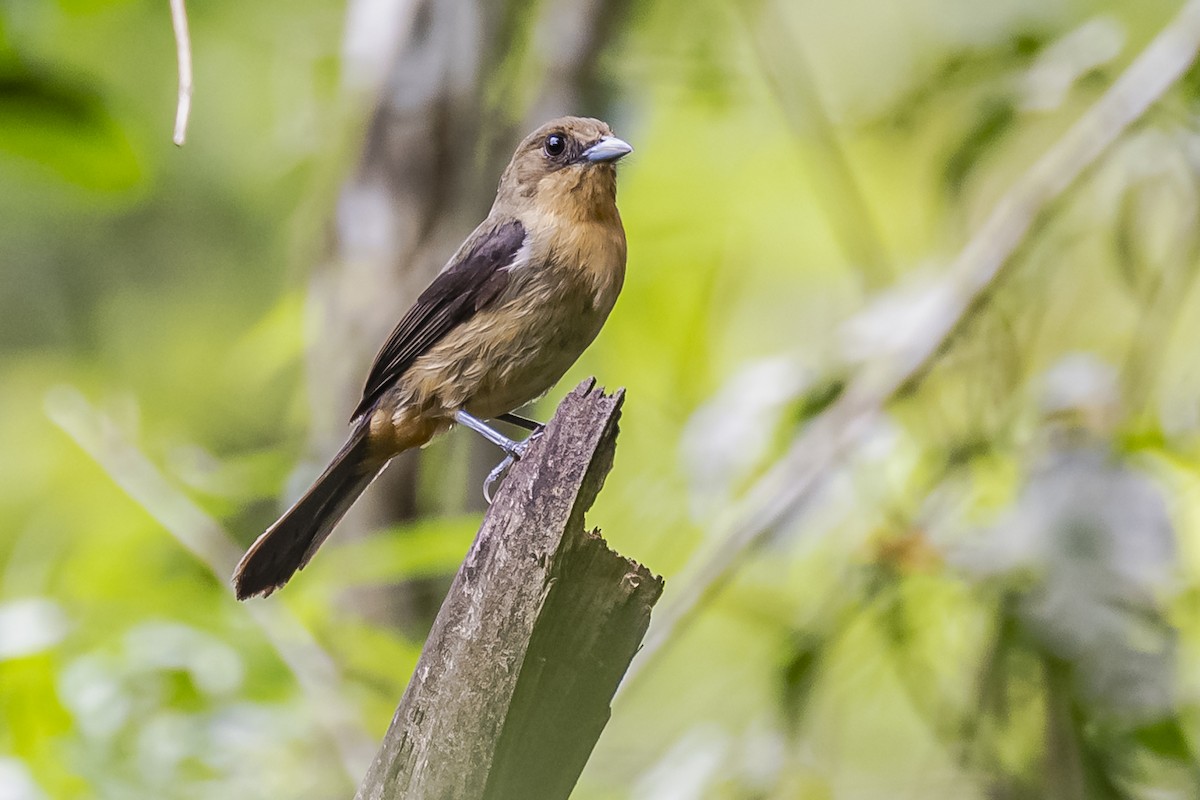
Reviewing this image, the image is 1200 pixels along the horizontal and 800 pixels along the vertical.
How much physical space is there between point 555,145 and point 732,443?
1.06 m

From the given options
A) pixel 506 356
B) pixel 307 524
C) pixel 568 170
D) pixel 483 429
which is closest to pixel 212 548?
pixel 307 524

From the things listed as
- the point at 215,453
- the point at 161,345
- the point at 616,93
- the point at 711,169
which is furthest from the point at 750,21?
the point at 161,345

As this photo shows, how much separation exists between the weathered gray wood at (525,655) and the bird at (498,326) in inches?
37.9

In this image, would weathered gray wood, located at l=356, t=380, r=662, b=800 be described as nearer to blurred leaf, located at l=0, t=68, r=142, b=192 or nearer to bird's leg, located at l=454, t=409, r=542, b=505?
bird's leg, located at l=454, t=409, r=542, b=505

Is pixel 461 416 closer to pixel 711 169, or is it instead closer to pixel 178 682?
pixel 178 682

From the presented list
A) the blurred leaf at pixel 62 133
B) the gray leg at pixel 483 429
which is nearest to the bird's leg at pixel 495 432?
the gray leg at pixel 483 429

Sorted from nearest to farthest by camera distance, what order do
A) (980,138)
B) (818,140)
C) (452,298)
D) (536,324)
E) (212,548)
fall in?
1. (536,324)
2. (452,298)
3. (980,138)
4. (212,548)
5. (818,140)

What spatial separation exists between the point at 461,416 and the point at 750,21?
6.31 ft

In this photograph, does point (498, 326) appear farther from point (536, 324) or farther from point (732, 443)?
point (732, 443)

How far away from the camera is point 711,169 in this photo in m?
6.52

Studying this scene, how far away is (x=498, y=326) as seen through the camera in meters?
3.56

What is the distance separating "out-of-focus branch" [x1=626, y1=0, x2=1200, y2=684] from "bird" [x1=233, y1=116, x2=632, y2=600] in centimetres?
68

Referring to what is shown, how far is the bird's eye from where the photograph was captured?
3936 millimetres

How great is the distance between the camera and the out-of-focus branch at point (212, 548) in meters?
3.96
